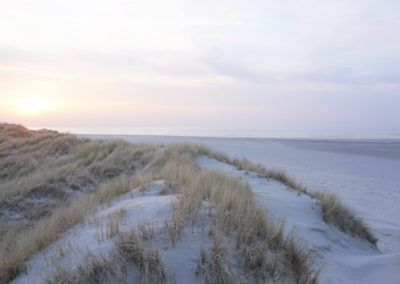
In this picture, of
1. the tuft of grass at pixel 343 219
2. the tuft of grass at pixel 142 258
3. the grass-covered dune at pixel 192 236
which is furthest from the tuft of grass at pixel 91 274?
the tuft of grass at pixel 343 219

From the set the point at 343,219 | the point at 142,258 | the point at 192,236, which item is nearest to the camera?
the point at 142,258

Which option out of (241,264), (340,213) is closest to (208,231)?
(241,264)

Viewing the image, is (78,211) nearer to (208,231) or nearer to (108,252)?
(108,252)

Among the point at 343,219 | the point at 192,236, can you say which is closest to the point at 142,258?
the point at 192,236

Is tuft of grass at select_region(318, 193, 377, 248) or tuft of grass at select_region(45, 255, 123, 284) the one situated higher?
tuft of grass at select_region(45, 255, 123, 284)

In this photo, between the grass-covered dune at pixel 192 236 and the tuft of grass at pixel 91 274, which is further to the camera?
the grass-covered dune at pixel 192 236

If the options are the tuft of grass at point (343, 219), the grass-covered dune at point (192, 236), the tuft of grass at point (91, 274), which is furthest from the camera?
the tuft of grass at point (343, 219)

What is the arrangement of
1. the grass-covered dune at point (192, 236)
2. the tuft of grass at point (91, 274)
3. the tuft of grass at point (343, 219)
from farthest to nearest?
the tuft of grass at point (343, 219), the grass-covered dune at point (192, 236), the tuft of grass at point (91, 274)

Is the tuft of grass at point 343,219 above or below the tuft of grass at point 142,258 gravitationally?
below

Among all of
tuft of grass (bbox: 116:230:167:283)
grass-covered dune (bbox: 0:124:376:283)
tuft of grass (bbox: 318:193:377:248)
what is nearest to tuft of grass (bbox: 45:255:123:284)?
grass-covered dune (bbox: 0:124:376:283)

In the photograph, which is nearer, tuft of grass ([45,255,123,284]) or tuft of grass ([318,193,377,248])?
tuft of grass ([45,255,123,284])

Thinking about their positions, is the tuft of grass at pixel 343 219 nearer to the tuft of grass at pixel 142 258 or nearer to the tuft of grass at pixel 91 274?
the tuft of grass at pixel 142 258

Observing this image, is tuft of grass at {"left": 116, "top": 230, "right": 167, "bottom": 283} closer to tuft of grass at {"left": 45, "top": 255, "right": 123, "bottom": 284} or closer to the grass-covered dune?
the grass-covered dune

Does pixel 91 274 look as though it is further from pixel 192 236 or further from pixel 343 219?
pixel 343 219
